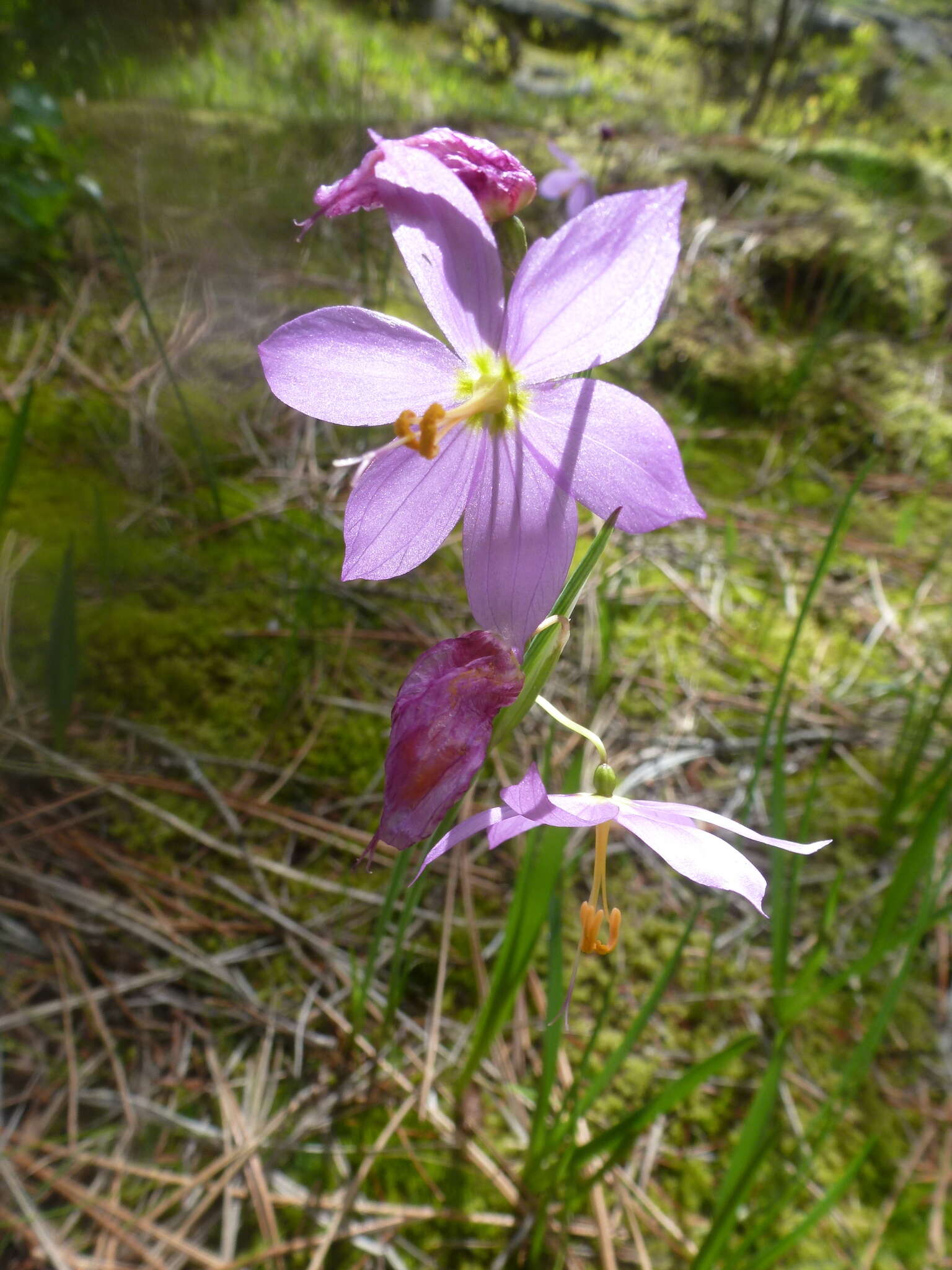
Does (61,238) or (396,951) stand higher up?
(61,238)

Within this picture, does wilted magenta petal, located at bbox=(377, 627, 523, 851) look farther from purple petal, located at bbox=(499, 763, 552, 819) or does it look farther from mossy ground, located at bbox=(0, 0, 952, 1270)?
mossy ground, located at bbox=(0, 0, 952, 1270)

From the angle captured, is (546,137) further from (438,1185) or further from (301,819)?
(438,1185)

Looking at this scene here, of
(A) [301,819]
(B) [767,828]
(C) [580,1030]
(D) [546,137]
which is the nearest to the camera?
(C) [580,1030]

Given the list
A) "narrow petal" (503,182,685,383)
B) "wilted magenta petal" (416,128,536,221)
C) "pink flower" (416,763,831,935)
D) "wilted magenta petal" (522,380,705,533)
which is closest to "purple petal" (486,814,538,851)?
"pink flower" (416,763,831,935)

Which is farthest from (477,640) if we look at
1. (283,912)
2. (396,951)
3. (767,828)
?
(767,828)

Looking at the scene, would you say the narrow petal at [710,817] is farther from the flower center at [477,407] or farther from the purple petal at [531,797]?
the flower center at [477,407]

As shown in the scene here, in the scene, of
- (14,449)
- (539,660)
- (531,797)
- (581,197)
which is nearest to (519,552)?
(539,660)

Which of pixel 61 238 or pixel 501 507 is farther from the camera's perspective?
pixel 61 238

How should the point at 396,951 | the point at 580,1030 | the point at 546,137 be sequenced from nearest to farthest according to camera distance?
the point at 396,951 → the point at 580,1030 → the point at 546,137
